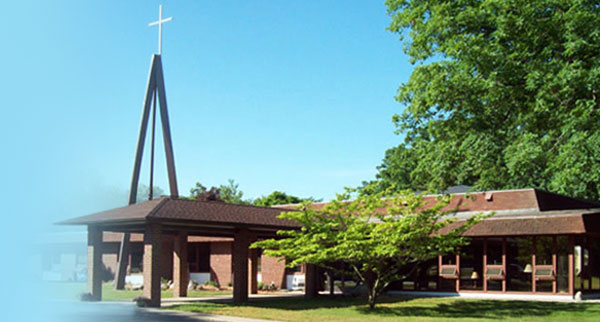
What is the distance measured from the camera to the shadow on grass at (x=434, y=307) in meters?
21.2

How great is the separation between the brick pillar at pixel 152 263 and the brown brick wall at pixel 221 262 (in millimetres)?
15344

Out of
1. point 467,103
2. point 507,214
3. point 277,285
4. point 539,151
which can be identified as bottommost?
point 277,285

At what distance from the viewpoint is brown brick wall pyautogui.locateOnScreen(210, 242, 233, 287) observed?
1491 inches

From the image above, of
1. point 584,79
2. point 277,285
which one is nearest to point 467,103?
point 584,79

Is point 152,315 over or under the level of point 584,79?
under

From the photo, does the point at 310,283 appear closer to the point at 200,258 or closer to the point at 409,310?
the point at 409,310

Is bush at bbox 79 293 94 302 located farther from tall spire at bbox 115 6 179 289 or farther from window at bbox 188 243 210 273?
window at bbox 188 243 210 273

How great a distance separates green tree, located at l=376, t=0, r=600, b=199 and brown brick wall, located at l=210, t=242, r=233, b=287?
1699cm

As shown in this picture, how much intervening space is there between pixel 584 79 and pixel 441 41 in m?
5.39

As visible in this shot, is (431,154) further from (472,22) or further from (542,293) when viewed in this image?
(542,293)

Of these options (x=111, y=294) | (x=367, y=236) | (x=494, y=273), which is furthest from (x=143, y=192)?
(x=367, y=236)

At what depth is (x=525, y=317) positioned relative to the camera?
20.2m

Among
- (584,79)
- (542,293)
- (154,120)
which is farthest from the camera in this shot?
(154,120)

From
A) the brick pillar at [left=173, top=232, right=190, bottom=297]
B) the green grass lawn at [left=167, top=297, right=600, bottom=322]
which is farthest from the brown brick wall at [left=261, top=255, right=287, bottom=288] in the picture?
the green grass lawn at [left=167, top=297, right=600, bottom=322]
